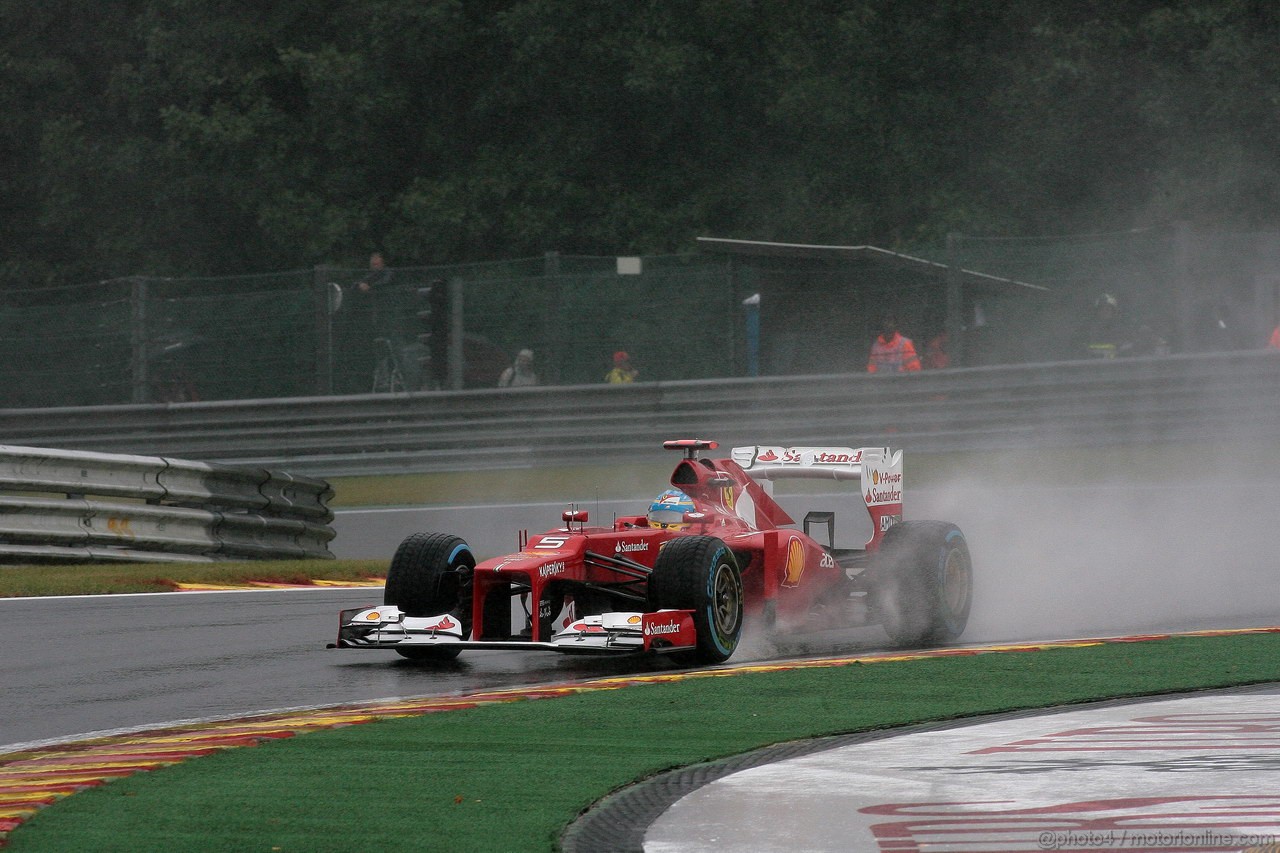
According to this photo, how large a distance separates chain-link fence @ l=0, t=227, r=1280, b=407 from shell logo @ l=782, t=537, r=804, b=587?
955 centimetres

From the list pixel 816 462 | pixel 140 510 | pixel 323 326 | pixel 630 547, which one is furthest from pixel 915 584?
pixel 323 326

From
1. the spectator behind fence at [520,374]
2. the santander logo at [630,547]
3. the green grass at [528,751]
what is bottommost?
the green grass at [528,751]

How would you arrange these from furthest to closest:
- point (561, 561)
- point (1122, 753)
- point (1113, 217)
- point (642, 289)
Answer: point (1113, 217) → point (642, 289) → point (561, 561) → point (1122, 753)

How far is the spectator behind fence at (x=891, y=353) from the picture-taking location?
65.9ft

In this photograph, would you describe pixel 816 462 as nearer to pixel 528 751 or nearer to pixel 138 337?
pixel 528 751

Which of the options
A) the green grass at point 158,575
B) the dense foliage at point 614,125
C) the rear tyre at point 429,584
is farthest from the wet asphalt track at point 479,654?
the dense foliage at point 614,125

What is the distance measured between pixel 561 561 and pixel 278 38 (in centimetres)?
2672

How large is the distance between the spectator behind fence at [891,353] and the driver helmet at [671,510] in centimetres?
990

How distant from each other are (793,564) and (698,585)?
3.89ft

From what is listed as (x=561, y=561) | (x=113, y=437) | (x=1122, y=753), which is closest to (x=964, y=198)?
(x=113, y=437)

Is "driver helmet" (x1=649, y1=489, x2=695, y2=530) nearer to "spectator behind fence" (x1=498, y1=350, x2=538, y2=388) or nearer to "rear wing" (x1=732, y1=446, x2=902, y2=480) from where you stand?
"rear wing" (x1=732, y1=446, x2=902, y2=480)

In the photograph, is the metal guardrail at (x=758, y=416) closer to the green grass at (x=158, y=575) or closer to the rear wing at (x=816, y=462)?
the green grass at (x=158, y=575)

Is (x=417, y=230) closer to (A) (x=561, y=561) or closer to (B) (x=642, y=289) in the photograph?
(B) (x=642, y=289)

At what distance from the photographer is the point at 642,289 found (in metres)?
20.5
